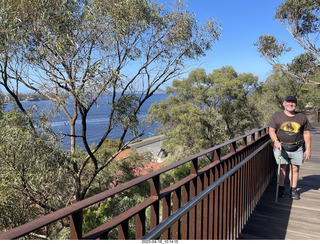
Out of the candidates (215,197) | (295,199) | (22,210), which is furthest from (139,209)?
(22,210)

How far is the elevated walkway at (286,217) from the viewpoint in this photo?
2617 mm

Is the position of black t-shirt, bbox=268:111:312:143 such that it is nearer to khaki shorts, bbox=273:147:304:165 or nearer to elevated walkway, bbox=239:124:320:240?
khaki shorts, bbox=273:147:304:165

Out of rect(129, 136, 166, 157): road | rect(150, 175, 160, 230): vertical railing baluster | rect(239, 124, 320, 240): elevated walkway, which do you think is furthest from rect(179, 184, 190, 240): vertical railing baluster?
rect(129, 136, 166, 157): road

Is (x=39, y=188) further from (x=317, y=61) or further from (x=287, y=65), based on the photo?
(x=287, y=65)

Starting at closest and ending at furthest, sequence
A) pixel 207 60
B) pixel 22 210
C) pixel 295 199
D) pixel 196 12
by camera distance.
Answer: pixel 295 199 < pixel 22 210 < pixel 196 12 < pixel 207 60

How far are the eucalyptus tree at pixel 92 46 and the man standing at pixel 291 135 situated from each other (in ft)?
18.6

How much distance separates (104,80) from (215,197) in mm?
7015

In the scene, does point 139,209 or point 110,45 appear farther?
point 110,45

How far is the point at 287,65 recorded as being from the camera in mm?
17375

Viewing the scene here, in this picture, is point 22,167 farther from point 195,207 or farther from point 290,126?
point 195,207

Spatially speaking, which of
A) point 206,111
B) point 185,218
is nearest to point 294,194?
point 185,218

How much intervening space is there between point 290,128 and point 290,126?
0.09 ft

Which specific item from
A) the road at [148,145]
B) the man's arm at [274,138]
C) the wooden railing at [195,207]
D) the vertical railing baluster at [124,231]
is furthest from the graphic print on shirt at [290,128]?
the road at [148,145]
